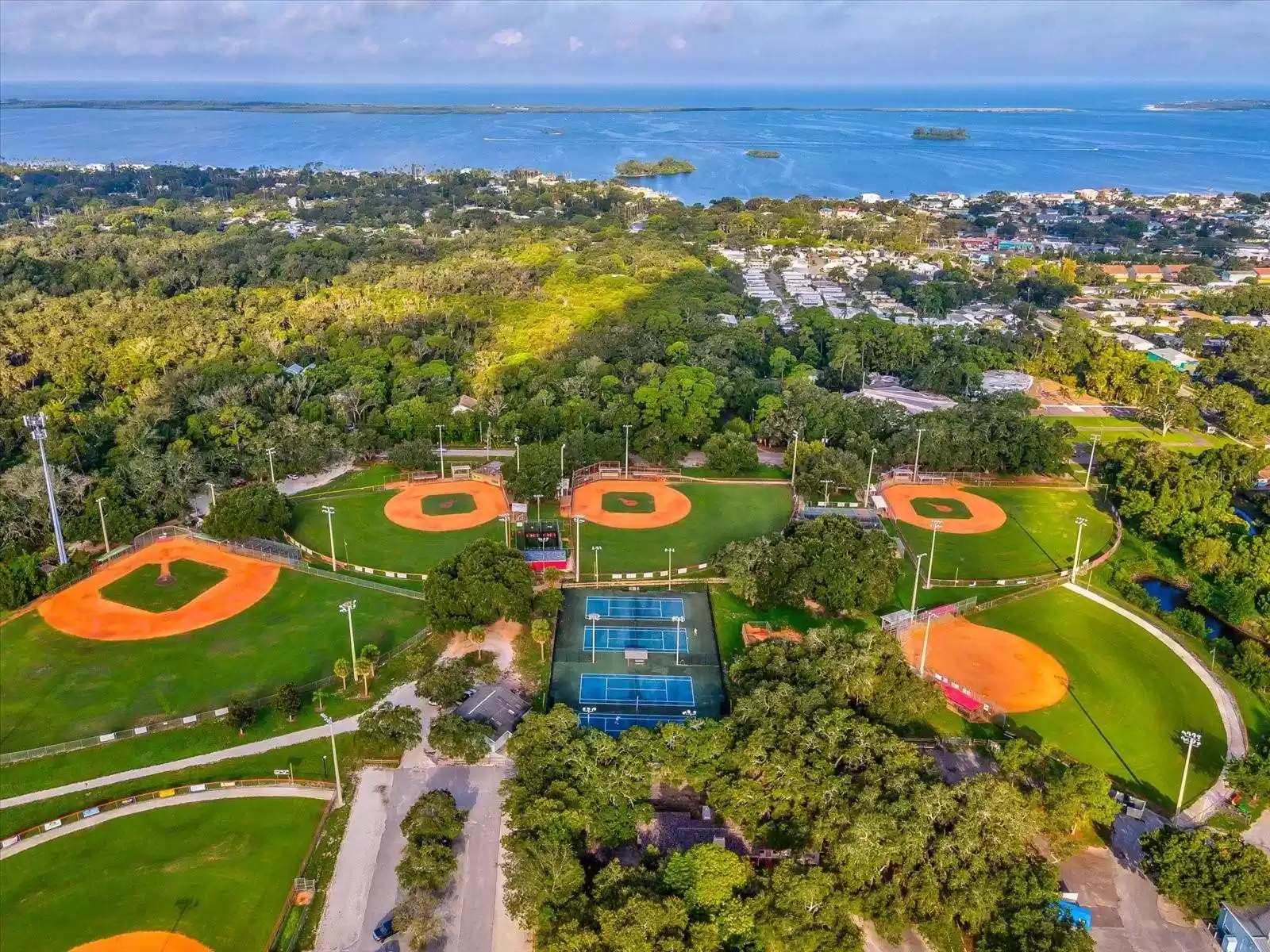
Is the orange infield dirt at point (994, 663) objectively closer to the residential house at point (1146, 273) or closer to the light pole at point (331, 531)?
the light pole at point (331, 531)

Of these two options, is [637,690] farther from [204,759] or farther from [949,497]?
[949,497]

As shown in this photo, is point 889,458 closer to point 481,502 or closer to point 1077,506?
point 1077,506

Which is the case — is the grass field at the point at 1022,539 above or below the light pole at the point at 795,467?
below

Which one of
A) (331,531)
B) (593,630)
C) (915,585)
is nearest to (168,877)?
(593,630)

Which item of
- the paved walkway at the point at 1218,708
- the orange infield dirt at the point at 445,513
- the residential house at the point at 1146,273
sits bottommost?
the paved walkway at the point at 1218,708

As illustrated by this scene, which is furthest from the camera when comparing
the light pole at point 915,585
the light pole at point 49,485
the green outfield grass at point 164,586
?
the light pole at point 49,485

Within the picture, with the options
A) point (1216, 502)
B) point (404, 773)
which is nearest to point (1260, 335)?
point (1216, 502)

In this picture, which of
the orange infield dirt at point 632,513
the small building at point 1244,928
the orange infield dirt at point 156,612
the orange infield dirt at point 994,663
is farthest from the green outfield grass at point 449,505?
the small building at point 1244,928
